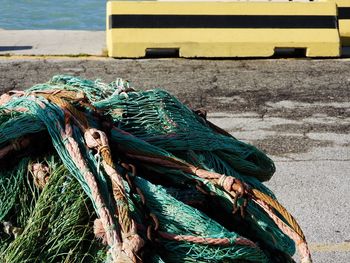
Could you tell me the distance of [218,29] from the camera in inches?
447

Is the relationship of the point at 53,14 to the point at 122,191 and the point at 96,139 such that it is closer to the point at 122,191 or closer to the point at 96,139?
the point at 96,139

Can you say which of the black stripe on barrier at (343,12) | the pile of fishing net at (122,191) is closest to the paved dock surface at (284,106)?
the black stripe on barrier at (343,12)

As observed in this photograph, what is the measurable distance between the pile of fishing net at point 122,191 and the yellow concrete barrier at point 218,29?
7961 mm

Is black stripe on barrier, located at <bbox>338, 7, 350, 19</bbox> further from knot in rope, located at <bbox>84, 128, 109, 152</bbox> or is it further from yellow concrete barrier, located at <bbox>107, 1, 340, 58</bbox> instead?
knot in rope, located at <bbox>84, 128, 109, 152</bbox>

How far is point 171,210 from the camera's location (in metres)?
2.86

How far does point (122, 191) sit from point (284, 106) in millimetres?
6296

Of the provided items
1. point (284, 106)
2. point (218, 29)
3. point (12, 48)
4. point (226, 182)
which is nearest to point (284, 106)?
point (284, 106)

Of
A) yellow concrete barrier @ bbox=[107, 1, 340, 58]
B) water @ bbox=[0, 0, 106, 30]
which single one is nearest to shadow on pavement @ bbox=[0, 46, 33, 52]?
yellow concrete barrier @ bbox=[107, 1, 340, 58]

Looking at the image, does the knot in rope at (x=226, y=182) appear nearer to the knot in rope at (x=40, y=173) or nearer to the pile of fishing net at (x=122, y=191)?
the pile of fishing net at (x=122, y=191)

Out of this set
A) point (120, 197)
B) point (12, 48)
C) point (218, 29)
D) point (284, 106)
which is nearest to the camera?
point (120, 197)

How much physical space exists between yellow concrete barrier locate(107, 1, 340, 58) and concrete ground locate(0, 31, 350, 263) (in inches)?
8.2

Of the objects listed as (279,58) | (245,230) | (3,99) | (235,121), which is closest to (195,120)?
(245,230)

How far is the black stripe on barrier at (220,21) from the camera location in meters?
11.3

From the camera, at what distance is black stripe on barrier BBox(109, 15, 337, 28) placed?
445 inches
